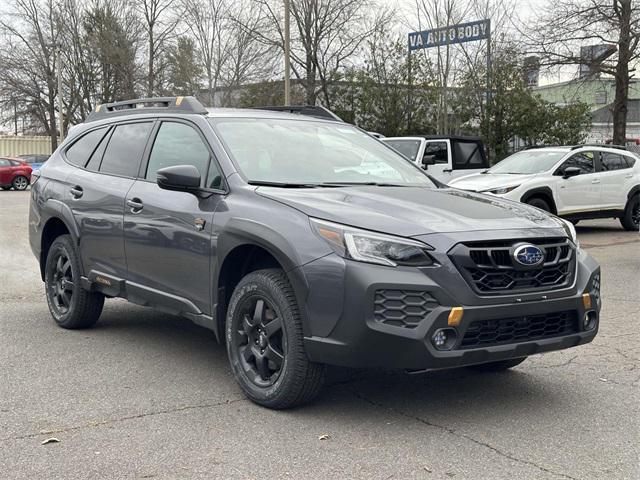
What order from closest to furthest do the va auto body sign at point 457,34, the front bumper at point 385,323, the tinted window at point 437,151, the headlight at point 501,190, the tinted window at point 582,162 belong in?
the front bumper at point 385,323 → the headlight at point 501,190 → the tinted window at point 582,162 → the tinted window at point 437,151 → the va auto body sign at point 457,34

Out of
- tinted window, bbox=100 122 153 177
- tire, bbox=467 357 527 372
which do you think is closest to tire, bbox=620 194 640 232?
tire, bbox=467 357 527 372

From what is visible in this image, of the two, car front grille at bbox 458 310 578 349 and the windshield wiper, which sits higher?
the windshield wiper

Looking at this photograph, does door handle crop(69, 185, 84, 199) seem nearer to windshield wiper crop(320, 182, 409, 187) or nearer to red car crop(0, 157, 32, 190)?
windshield wiper crop(320, 182, 409, 187)

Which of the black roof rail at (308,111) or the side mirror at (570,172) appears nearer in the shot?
the black roof rail at (308,111)

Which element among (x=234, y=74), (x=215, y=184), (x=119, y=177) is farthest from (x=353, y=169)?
(x=234, y=74)

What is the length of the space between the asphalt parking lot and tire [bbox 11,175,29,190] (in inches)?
1157

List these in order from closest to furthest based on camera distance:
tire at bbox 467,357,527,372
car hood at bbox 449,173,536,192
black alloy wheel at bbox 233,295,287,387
Result: black alloy wheel at bbox 233,295,287,387, tire at bbox 467,357,527,372, car hood at bbox 449,173,536,192

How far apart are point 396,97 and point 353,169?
24.2 metres

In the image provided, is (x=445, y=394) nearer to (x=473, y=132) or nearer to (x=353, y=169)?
(x=353, y=169)

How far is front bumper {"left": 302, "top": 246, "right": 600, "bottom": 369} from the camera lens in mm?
3809

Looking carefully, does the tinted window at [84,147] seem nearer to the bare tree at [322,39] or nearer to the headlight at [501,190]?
the headlight at [501,190]

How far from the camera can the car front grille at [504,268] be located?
3.89m

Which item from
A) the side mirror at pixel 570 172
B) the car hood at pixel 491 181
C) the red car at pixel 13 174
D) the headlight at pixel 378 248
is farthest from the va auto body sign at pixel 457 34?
the headlight at pixel 378 248

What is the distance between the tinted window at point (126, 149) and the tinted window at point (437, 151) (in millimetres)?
11593
